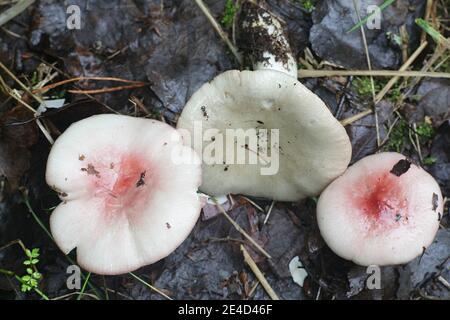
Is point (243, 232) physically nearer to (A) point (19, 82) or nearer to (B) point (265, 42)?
(B) point (265, 42)

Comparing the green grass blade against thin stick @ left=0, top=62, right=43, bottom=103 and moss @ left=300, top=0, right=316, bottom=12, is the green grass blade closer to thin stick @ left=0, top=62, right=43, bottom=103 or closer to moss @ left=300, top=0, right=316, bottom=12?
moss @ left=300, top=0, right=316, bottom=12

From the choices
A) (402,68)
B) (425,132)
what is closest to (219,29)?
(402,68)

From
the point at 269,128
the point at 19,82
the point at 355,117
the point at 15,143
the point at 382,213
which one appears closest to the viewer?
the point at 382,213

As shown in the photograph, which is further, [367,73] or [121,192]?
[367,73]

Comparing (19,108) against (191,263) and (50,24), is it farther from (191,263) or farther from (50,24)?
(191,263)

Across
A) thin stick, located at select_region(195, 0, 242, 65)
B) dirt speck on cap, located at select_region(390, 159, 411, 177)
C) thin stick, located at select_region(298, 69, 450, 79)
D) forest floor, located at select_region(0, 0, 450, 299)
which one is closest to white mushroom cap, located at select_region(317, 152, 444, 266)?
dirt speck on cap, located at select_region(390, 159, 411, 177)

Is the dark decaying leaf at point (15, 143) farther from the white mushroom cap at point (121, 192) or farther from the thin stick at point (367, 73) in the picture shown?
the thin stick at point (367, 73)

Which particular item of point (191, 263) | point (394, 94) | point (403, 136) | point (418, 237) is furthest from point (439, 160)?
point (191, 263)
